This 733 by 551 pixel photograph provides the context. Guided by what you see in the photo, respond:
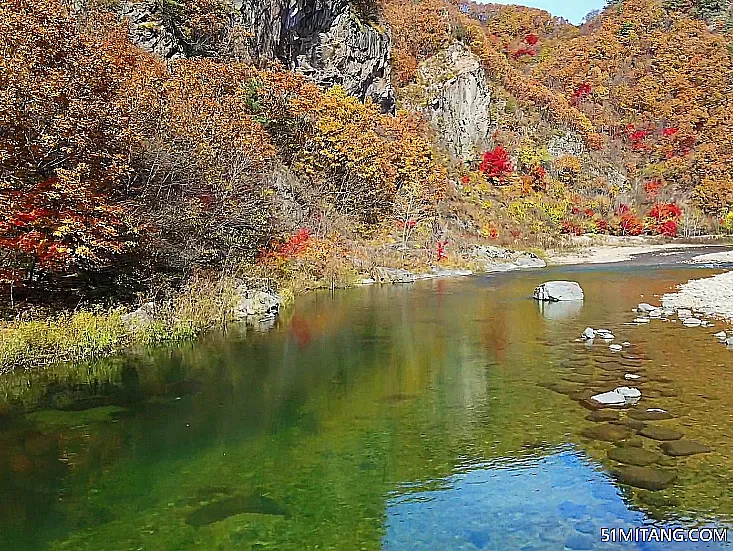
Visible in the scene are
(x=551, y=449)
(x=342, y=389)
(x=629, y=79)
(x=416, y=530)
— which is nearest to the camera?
(x=416, y=530)

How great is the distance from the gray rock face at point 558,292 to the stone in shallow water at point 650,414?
13910 mm

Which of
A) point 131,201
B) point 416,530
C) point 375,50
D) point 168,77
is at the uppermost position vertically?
point 375,50

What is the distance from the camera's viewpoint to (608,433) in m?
9.96

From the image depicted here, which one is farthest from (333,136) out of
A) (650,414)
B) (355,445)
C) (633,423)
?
(633,423)

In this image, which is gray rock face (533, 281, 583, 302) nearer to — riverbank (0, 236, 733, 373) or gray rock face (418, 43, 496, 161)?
riverbank (0, 236, 733, 373)

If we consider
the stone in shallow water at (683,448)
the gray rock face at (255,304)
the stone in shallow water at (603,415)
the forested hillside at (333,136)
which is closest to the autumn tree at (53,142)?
the forested hillside at (333,136)

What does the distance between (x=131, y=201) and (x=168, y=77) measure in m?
8.38

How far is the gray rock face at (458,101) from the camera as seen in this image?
205 feet

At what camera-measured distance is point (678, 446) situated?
9266 mm

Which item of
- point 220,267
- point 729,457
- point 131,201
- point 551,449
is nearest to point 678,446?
point 729,457

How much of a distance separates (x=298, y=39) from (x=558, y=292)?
30.4 metres

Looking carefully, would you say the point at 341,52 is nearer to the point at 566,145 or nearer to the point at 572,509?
the point at 566,145

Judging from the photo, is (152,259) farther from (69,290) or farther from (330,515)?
(330,515)

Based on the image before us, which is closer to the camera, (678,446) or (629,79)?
(678,446)
